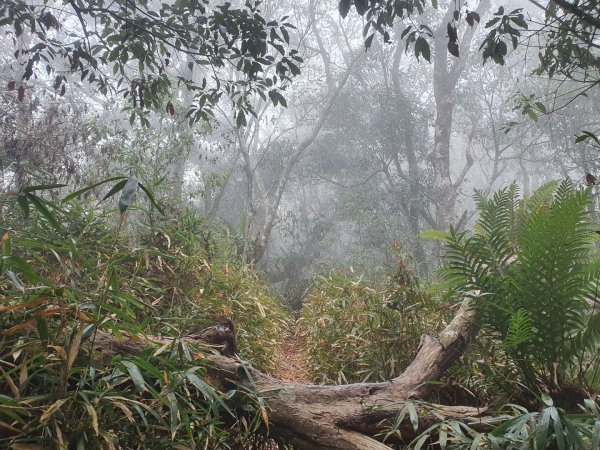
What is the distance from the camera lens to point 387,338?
286cm

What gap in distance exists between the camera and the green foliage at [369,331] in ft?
9.34

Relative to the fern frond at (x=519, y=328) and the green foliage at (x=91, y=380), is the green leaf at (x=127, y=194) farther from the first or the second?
the fern frond at (x=519, y=328)

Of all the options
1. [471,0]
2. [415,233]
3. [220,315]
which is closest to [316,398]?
[220,315]

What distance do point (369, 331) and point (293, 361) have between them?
138 cm

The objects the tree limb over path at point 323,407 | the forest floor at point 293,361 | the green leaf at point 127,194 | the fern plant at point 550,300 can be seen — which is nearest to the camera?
the green leaf at point 127,194

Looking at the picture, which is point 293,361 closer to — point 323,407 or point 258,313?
point 258,313

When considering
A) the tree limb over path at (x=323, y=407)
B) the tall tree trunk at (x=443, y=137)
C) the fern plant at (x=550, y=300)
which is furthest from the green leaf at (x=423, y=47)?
the tall tree trunk at (x=443, y=137)

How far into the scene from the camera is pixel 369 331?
3.21 m

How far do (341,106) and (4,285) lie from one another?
11377mm

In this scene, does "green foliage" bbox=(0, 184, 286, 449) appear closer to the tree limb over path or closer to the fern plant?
the tree limb over path

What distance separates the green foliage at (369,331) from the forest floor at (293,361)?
0.49 ft

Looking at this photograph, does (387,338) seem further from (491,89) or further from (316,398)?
(491,89)

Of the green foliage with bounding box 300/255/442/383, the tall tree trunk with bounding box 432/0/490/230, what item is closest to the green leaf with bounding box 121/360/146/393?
the green foliage with bounding box 300/255/442/383

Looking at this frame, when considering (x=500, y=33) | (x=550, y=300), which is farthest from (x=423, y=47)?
(x=550, y=300)
